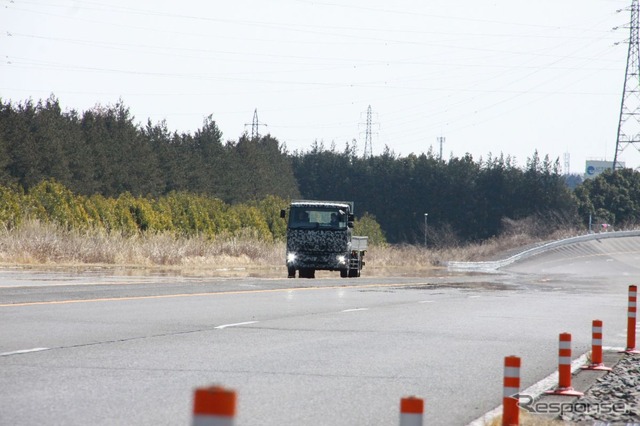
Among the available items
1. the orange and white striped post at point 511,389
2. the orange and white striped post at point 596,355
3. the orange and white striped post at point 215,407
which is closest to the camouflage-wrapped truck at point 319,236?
the orange and white striped post at point 596,355

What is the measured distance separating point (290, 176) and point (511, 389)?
5487 inches

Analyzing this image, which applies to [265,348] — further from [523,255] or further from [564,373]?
[523,255]

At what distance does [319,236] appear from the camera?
38.3m

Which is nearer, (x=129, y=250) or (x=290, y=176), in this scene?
(x=129, y=250)

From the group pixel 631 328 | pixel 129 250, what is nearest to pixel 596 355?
pixel 631 328

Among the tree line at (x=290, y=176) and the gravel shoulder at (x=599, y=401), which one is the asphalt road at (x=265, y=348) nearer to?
the gravel shoulder at (x=599, y=401)

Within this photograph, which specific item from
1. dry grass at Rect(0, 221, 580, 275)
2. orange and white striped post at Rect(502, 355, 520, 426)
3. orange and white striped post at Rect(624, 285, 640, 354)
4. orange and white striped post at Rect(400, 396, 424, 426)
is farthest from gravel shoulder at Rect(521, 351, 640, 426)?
dry grass at Rect(0, 221, 580, 275)

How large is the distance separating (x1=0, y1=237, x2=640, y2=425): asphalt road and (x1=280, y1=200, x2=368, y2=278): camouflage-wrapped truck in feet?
34.8

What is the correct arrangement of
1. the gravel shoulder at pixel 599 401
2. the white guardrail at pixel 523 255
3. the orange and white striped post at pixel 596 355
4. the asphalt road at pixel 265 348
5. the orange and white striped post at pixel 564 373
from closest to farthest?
the asphalt road at pixel 265 348 < the gravel shoulder at pixel 599 401 < the orange and white striped post at pixel 564 373 < the orange and white striped post at pixel 596 355 < the white guardrail at pixel 523 255

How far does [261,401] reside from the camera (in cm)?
926

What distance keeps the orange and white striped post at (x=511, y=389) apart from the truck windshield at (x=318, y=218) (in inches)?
1197

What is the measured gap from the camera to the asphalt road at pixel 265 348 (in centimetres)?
896

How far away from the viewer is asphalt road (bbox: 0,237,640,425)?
8961mm

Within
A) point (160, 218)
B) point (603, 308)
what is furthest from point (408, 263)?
point (603, 308)
